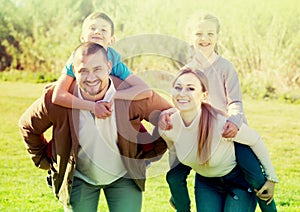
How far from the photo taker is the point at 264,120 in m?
8.11

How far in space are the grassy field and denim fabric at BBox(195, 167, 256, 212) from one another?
0.75 ft

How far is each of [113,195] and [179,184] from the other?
35cm

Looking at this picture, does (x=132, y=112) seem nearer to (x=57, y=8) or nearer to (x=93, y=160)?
(x=93, y=160)

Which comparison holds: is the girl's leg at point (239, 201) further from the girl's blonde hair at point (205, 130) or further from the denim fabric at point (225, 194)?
the girl's blonde hair at point (205, 130)

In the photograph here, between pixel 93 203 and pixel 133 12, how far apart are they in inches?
282

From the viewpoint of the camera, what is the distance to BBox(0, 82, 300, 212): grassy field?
16.2 feet

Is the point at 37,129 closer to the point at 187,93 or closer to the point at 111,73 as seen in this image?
the point at 111,73

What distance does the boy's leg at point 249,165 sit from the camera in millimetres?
3055

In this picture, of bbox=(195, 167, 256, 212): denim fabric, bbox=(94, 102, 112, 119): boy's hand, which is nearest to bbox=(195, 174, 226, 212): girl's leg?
bbox=(195, 167, 256, 212): denim fabric

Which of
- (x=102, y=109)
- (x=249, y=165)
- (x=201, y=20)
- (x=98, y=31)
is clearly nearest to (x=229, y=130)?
(x=249, y=165)

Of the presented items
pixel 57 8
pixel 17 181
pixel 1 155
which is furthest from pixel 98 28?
pixel 57 8

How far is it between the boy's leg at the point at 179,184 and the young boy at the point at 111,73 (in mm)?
441

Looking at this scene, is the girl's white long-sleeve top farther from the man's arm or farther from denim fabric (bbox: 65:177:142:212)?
the man's arm

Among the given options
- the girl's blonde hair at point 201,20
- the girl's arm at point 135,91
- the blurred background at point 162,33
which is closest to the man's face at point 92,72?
the girl's arm at point 135,91
